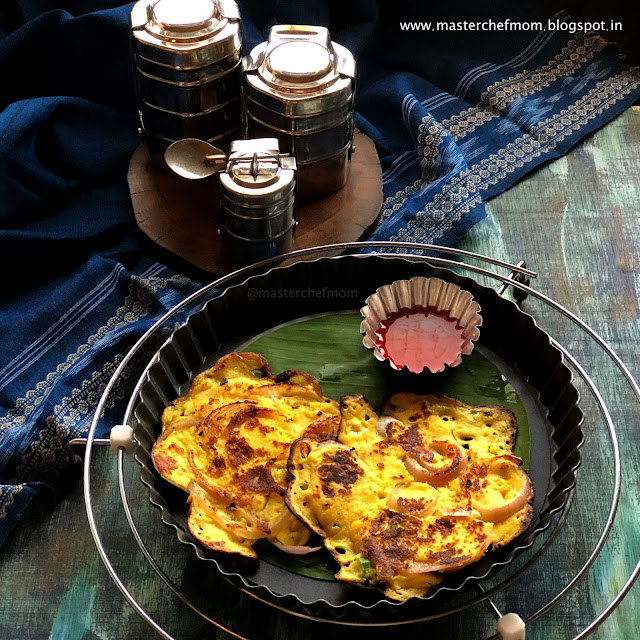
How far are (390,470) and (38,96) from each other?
2.66 meters

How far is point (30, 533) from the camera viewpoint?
3309mm

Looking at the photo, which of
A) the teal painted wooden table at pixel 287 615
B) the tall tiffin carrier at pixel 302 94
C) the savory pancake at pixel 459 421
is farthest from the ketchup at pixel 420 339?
the tall tiffin carrier at pixel 302 94

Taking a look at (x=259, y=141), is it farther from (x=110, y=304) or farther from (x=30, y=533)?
(x=30, y=533)

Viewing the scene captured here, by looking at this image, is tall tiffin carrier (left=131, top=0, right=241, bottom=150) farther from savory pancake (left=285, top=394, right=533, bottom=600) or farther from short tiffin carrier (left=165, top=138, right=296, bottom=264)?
savory pancake (left=285, top=394, right=533, bottom=600)

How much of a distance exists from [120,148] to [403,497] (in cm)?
231

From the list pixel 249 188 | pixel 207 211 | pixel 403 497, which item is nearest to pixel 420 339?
pixel 403 497

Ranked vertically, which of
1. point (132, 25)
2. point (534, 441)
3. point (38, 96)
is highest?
point (132, 25)

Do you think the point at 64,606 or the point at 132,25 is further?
the point at 132,25

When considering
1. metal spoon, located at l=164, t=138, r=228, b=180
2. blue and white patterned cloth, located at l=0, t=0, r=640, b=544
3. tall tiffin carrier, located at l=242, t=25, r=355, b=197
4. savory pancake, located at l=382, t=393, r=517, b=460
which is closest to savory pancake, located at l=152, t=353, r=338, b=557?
savory pancake, located at l=382, t=393, r=517, b=460

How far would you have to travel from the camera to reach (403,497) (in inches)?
114

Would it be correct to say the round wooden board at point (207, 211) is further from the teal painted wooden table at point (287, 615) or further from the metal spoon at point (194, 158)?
the teal painted wooden table at point (287, 615)

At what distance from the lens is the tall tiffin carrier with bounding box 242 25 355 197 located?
3.69 meters

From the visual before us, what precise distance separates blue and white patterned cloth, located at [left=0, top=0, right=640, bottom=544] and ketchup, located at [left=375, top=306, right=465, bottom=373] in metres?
0.69

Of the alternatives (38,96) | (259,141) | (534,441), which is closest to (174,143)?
(259,141)
